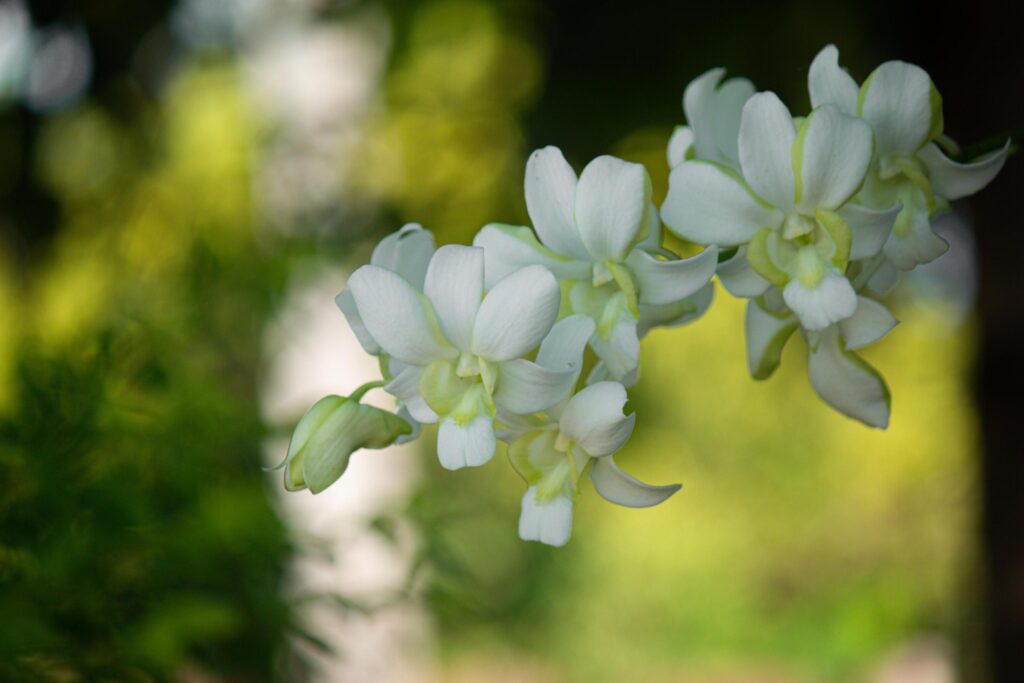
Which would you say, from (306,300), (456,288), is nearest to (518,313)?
(456,288)

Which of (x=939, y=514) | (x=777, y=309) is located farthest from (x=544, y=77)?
(x=939, y=514)

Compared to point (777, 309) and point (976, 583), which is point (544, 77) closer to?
point (976, 583)

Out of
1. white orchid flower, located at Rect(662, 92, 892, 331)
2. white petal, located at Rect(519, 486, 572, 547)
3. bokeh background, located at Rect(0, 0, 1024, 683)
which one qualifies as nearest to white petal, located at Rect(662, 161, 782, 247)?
white orchid flower, located at Rect(662, 92, 892, 331)

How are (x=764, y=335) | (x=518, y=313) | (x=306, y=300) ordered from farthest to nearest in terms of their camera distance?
(x=306, y=300), (x=764, y=335), (x=518, y=313)

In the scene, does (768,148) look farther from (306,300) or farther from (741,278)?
(306,300)

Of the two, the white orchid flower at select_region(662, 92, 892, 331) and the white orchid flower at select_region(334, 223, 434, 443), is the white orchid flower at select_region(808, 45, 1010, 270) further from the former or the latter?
the white orchid flower at select_region(334, 223, 434, 443)

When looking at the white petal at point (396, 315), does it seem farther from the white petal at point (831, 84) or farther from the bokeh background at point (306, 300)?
the bokeh background at point (306, 300)

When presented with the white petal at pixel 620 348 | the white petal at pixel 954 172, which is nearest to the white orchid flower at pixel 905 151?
the white petal at pixel 954 172

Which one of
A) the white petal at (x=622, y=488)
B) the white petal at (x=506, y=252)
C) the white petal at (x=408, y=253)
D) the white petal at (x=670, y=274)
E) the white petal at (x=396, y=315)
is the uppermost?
the white petal at (x=408, y=253)
